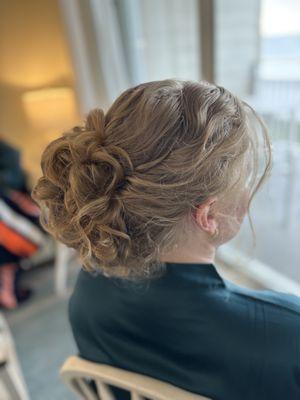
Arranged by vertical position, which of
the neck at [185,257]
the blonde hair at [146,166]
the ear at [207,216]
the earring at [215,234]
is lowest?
the neck at [185,257]

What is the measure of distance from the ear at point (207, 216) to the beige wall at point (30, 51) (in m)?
1.78

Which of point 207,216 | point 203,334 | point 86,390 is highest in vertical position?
point 207,216

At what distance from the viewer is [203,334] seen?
55 cm

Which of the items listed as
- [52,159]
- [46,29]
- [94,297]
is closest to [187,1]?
[46,29]

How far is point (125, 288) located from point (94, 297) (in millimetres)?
74

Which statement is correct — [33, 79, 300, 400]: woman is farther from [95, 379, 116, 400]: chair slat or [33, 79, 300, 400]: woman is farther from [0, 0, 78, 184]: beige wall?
[0, 0, 78, 184]: beige wall

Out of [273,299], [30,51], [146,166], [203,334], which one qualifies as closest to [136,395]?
[203,334]

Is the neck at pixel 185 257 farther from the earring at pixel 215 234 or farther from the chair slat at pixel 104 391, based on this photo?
the chair slat at pixel 104 391

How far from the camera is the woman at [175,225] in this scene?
0.52m

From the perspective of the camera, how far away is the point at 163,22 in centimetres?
164

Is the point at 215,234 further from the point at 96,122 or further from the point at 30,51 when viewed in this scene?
the point at 30,51

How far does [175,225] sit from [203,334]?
0.18 m

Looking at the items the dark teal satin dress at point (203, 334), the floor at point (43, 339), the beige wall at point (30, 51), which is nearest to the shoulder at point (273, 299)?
the dark teal satin dress at point (203, 334)

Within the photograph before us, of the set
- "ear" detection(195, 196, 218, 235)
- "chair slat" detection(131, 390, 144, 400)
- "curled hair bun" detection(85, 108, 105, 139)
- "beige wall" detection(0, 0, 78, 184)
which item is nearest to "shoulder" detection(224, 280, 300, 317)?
"ear" detection(195, 196, 218, 235)
